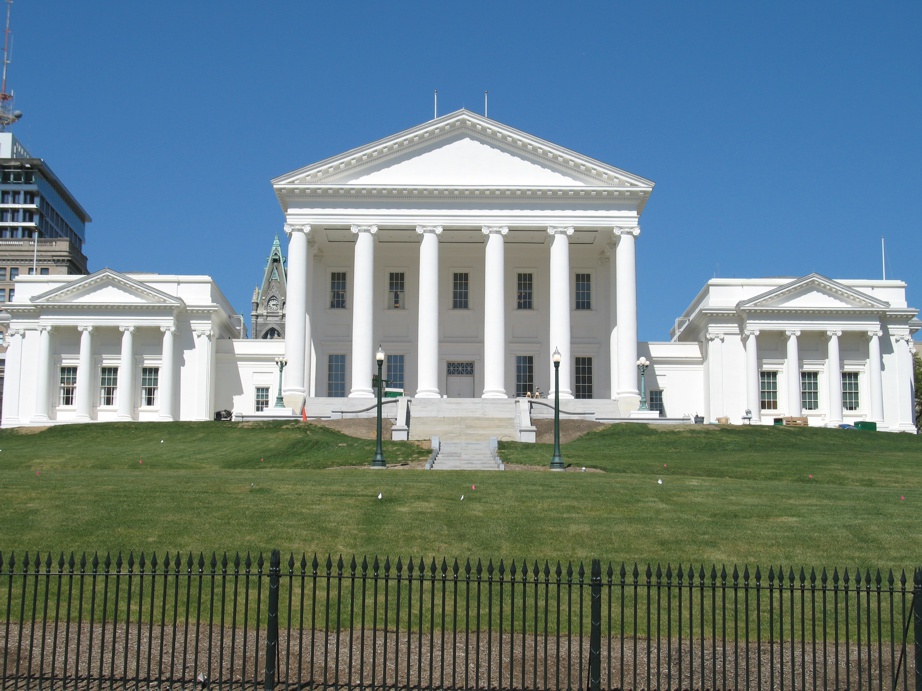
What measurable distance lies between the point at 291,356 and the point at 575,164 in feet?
61.8

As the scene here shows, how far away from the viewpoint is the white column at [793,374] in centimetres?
5925

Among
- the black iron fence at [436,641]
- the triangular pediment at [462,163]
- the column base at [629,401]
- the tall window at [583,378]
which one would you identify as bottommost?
the black iron fence at [436,641]

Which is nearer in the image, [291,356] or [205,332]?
[291,356]

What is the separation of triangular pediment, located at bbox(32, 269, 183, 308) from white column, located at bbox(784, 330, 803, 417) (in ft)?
116

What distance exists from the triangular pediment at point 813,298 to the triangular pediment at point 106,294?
33663 mm

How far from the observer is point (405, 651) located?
552 inches

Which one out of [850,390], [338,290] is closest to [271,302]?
[338,290]

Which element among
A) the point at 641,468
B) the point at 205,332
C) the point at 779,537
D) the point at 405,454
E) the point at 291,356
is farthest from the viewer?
the point at 205,332

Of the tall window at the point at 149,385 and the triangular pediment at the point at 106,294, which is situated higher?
the triangular pediment at the point at 106,294

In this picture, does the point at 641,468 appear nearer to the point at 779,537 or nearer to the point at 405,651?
the point at 779,537

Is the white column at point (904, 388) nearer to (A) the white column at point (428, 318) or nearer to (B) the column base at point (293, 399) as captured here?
(A) the white column at point (428, 318)

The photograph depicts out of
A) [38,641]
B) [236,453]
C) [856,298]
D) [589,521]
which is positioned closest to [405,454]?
[236,453]

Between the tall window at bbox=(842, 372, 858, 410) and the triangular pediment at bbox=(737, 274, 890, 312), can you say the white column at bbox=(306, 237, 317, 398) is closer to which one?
the triangular pediment at bbox=(737, 274, 890, 312)

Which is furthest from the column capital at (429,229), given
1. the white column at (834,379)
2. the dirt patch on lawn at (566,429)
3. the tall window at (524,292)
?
the white column at (834,379)
